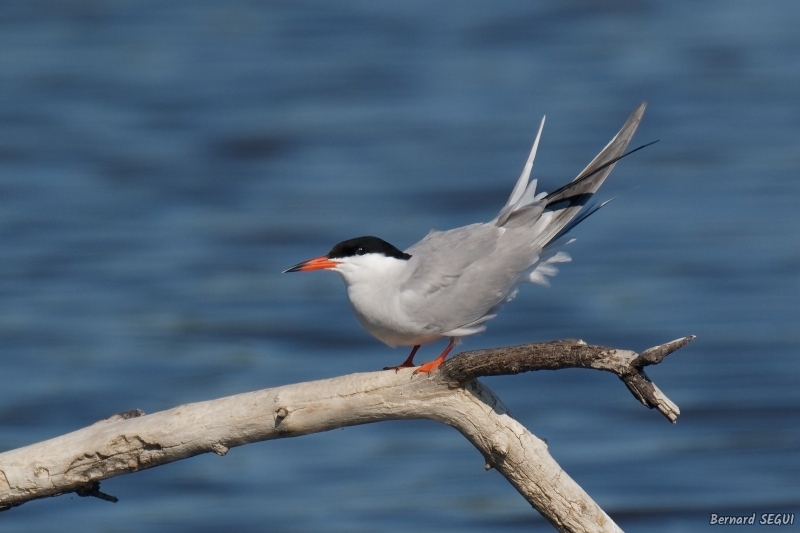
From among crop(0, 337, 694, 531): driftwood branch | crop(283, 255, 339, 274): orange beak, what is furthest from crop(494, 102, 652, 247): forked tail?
crop(0, 337, 694, 531): driftwood branch

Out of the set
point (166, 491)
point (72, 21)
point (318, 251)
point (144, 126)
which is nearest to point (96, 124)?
point (144, 126)

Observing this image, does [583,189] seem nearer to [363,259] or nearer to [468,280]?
[468,280]

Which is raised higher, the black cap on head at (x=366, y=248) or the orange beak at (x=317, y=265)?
the black cap on head at (x=366, y=248)

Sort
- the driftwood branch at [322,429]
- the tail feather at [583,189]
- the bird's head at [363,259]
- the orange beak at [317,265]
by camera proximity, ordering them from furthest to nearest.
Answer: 1. the orange beak at [317,265]
2. the bird's head at [363,259]
3. the tail feather at [583,189]
4. the driftwood branch at [322,429]

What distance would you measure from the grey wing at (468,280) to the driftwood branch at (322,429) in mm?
652

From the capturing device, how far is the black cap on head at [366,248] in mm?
6465

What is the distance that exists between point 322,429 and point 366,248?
1.14 metres

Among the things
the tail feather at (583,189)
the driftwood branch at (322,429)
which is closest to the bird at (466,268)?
the tail feather at (583,189)

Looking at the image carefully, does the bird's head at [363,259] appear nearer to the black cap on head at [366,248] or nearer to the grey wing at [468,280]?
the black cap on head at [366,248]

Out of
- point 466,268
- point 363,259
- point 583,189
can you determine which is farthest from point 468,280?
point 583,189

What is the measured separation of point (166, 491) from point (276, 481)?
102 centimetres

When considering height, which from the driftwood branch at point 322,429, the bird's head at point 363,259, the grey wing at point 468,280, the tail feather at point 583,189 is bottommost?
the driftwood branch at point 322,429

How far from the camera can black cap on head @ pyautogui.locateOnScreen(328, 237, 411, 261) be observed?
6.46 meters

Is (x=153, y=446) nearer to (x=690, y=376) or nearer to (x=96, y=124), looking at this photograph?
(x=690, y=376)
